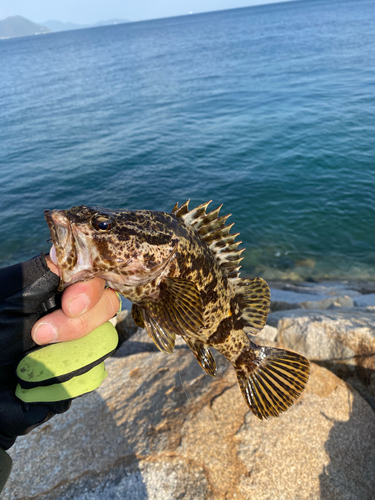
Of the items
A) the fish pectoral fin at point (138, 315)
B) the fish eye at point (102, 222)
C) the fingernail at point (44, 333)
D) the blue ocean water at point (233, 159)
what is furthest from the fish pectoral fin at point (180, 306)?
the blue ocean water at point (233, 159)

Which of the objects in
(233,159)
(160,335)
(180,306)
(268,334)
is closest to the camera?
(180,306)

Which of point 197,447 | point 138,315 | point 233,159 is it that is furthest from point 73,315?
point 233,159

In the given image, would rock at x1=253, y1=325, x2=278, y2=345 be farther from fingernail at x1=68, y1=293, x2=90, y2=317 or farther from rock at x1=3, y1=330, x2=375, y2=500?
fingernail at x1=68, y1=293, x2=90, y2=317

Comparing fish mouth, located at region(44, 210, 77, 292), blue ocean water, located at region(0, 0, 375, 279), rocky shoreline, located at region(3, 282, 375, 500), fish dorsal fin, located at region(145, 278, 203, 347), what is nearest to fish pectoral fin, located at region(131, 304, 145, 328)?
fish dorsal fin, located at region(145, 278, 203, 347)

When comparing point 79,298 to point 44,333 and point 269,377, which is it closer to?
point 44,333

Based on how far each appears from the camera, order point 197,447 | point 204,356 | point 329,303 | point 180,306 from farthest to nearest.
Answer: point 329,303 → point 197,447 → point 204,356 → point 180,306

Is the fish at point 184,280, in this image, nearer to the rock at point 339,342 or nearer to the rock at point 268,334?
the rock at point 268,334

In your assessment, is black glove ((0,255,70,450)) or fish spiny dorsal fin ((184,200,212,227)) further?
fish spiny dorsal fin ((184,200,212,227))

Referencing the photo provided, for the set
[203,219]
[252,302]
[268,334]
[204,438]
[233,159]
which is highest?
[203,219]
